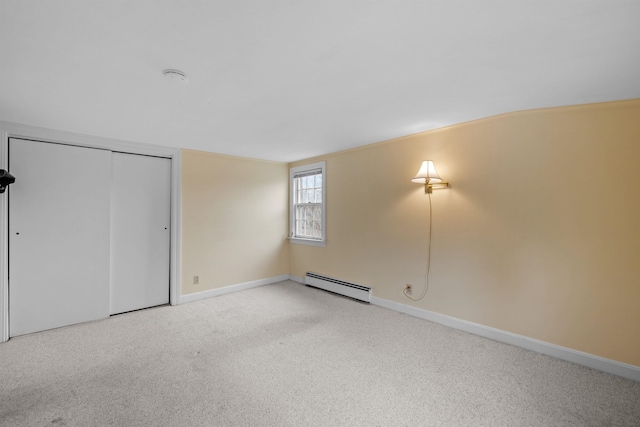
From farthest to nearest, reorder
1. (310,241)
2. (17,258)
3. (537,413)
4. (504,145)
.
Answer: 1. (310,241)
2. (17,258)
3. (504,145)
4. (537,413)

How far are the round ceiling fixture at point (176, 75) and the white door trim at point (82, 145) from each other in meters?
2.24

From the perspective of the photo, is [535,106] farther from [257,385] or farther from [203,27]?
[257,385]

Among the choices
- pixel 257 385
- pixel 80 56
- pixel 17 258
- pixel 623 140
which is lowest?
pixel 257 385

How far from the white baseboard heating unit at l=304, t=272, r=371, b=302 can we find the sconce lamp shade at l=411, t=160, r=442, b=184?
1.73m

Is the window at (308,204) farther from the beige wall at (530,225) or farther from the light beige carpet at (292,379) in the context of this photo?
the light beige carpet at (292,379)

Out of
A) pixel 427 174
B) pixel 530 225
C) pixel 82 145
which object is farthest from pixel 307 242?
pixel 82 145

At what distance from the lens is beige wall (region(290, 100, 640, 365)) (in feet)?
7.34

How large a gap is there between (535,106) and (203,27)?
9.10 feet

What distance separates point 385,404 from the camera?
1.89 metres

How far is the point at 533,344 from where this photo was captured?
2.59m

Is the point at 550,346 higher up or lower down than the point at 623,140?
lower down

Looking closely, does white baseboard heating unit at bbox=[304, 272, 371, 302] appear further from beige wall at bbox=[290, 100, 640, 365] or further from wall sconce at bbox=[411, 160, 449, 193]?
wall sconce at bbox=[411, 160, 449, 193]

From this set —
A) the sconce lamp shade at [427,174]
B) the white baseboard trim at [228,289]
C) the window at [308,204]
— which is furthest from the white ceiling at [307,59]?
the white baseboard trim at [228,289]

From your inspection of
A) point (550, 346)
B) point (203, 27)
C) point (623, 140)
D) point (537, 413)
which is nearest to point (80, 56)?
point (203, 27)
